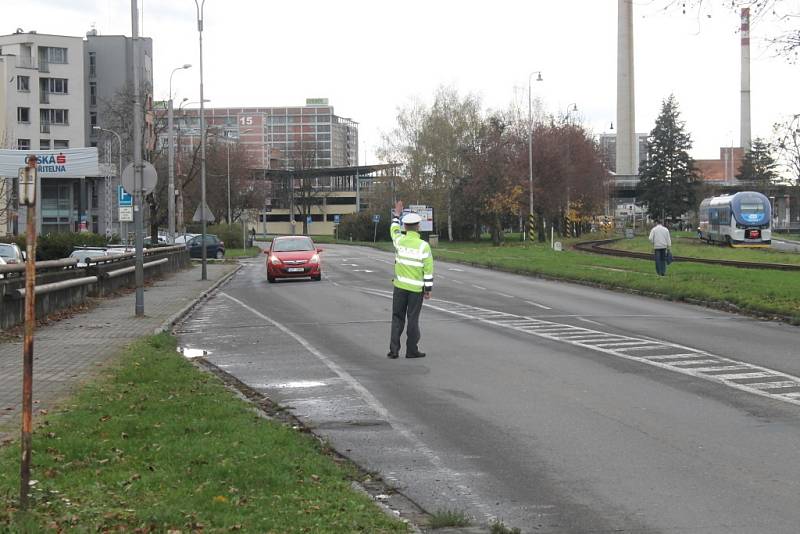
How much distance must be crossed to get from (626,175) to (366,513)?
117 m

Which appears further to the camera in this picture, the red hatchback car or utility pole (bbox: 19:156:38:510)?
the red hatchback car

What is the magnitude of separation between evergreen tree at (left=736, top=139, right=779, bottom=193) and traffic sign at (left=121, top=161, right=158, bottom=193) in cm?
8502

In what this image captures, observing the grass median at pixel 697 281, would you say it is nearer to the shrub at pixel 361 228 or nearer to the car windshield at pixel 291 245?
the car windshield at pixel 291 245

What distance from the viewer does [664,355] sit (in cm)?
1355

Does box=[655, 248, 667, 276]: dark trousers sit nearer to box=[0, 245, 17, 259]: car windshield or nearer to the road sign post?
box=[0, 245, 17, 259]: car windshield

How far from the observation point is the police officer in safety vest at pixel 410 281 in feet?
44.5

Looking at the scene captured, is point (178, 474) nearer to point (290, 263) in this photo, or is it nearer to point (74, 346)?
point (74, 346)

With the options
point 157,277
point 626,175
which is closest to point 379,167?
point 626,175

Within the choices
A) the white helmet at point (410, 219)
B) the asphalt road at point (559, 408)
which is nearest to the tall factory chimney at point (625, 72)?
the asphalt road at point (559, 408)

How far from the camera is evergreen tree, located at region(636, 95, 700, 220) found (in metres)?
98.9

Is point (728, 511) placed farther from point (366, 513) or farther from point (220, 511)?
point (220, 511)

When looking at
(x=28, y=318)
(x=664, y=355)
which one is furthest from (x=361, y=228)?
(x=28, y=318)

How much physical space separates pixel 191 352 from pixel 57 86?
85400 mm

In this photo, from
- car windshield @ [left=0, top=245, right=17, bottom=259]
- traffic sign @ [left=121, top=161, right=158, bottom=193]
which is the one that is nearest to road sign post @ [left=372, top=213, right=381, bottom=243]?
car windshield @ [left=0, top=245, right=17, bottom=259]
